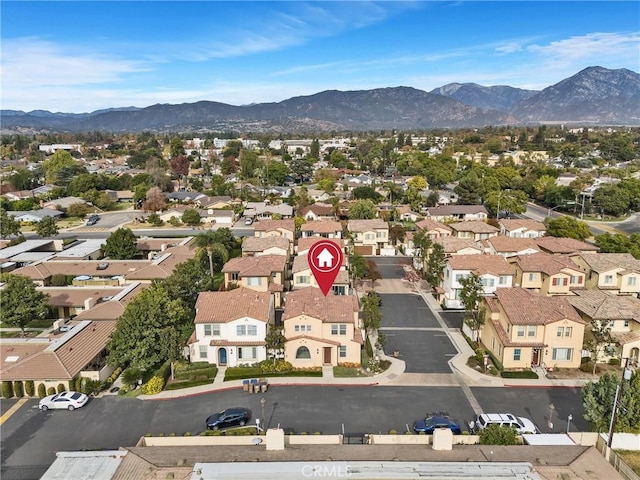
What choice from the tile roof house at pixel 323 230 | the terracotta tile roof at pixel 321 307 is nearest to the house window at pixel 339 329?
the terracotta tile roof at pixel 321 307

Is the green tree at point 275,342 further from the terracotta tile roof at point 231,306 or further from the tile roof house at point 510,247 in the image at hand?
the tile roof house at point 510,247

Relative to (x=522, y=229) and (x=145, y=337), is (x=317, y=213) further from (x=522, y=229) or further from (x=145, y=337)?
(x=145, y=337)

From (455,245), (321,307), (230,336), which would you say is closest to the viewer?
(230,336)

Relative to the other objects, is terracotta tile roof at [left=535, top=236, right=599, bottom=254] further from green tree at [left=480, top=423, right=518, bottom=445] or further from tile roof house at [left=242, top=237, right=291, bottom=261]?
green tree at [left=480, top=423, right=518, bottom=445]

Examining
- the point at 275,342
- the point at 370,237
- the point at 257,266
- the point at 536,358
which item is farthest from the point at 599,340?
the point at 370,237

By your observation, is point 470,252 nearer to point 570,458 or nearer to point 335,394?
point 335,394

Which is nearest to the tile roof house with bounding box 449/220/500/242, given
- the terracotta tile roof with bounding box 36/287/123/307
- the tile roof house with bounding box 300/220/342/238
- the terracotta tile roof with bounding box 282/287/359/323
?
the tile roof house with bounding box 300/220/342/238
